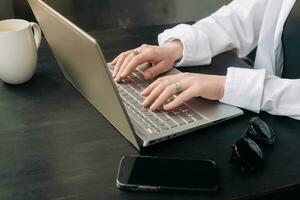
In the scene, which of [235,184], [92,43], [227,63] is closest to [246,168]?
[235,184]

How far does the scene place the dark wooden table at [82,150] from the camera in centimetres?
63

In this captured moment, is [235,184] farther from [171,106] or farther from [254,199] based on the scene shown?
[171,106]

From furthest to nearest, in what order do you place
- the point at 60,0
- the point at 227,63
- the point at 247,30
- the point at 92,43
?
1. the point at 60,0
2. the point at 247,30
3. the point at 227,63
4. the point at 92,43

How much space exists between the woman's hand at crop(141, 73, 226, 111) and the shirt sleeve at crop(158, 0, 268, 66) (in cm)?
16

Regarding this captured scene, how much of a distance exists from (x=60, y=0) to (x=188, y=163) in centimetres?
124

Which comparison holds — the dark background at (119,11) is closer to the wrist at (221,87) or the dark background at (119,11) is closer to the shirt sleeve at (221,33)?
the shirt sleeve at (221,33)

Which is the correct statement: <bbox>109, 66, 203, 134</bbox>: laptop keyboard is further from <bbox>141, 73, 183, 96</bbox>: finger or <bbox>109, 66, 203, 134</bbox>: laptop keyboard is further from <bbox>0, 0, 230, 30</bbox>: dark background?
<bbox>0, 0, 230, 30</bbox>: dark background

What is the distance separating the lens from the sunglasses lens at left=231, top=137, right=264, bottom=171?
67 centimetres

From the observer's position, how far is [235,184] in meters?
0.64

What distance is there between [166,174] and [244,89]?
0.30 m

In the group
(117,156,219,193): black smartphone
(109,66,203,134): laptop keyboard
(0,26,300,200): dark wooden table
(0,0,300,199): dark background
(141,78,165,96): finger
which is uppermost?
(141,78,165,96): finger

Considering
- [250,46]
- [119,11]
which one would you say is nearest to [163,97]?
[250,46]

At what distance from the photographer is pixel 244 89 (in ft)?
2.78

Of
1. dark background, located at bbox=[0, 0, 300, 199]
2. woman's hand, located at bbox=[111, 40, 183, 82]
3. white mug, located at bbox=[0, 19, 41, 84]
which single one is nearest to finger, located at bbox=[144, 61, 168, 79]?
woman's hand, located at bbox=[111, 40, 183, 82]
